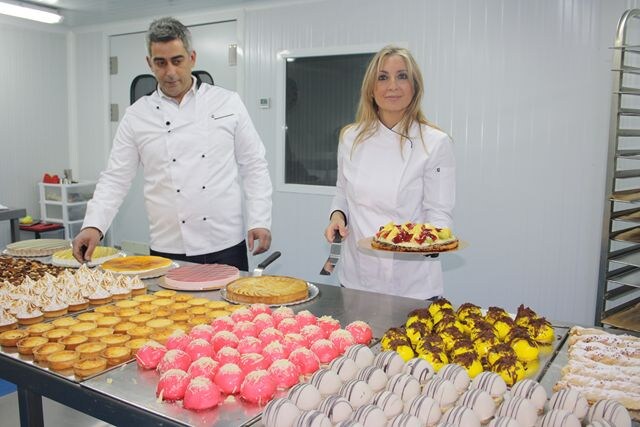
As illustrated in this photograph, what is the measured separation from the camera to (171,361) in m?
1.42

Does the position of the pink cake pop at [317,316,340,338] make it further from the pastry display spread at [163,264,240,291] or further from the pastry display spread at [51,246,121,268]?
the pastry display spread at [51,246,121,268]

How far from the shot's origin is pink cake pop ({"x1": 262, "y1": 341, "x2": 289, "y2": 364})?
1455mm

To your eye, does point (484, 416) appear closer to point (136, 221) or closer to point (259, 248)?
point (259, 248)

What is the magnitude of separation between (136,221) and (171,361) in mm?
4992

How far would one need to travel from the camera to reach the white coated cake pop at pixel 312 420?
1116mm

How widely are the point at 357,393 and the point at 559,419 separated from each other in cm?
41

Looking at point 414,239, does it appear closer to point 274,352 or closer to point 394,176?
point 394,176

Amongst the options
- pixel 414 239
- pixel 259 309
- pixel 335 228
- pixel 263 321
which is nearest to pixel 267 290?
pixel 259 309

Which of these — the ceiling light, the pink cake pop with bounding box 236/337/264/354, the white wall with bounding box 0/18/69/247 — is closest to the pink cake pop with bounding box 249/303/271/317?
the pink cake pop with bounding box 236/337/264/354

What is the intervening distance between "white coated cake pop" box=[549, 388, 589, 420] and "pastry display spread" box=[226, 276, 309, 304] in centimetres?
102

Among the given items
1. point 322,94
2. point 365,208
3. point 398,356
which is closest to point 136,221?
point 322,94

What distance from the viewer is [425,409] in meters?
1.18

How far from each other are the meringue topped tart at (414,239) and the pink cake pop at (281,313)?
42cm

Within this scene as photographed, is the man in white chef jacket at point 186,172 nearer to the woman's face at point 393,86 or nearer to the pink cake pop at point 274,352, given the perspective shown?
the woman's face at point 393,86
